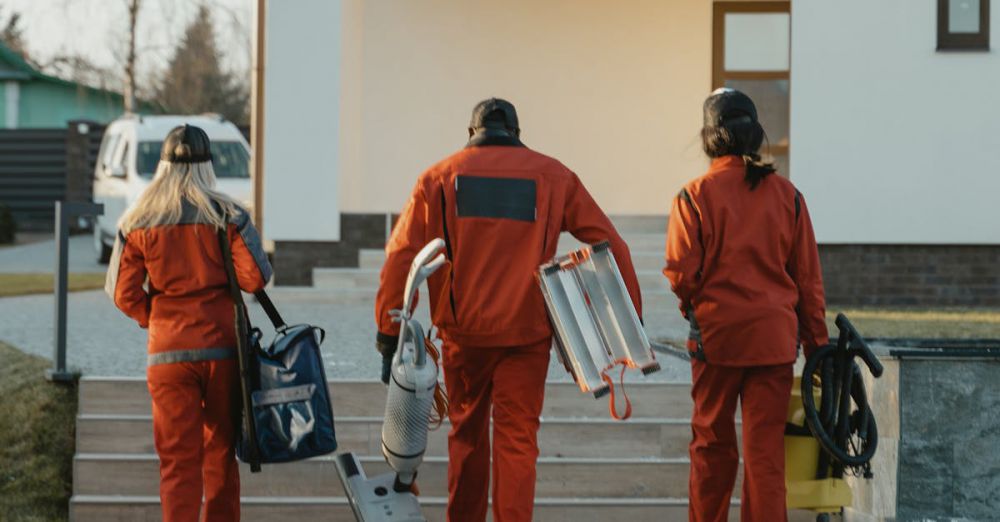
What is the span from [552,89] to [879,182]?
365 cm

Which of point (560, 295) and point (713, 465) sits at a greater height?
point (560, 295)

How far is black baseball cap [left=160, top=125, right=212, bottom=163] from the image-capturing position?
5430 millimetres

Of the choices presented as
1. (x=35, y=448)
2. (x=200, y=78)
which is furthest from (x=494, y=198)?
(x=200, y=78)

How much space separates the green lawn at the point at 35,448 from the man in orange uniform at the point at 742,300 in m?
3.12

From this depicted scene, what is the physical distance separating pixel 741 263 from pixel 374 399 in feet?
8.19

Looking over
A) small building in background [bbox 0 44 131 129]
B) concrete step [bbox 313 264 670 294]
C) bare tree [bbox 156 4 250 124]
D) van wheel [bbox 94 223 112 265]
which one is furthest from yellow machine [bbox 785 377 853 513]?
small building in background [bbox 0 44 131 129]

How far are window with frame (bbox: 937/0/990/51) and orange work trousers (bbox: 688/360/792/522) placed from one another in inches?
311

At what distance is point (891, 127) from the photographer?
1240 centimetres

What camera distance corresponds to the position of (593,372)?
17.0ft

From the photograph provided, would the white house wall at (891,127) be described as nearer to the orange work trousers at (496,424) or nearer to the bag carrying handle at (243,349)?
the orange work trousers at (496,424)

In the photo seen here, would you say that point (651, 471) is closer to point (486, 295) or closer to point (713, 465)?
point (713, 465)

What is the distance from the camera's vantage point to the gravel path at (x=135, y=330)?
791cm

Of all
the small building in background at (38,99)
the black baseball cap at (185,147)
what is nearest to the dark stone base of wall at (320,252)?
the black baseball cap at (185,147)

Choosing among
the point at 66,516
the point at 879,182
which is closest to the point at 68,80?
the point at 879,182
